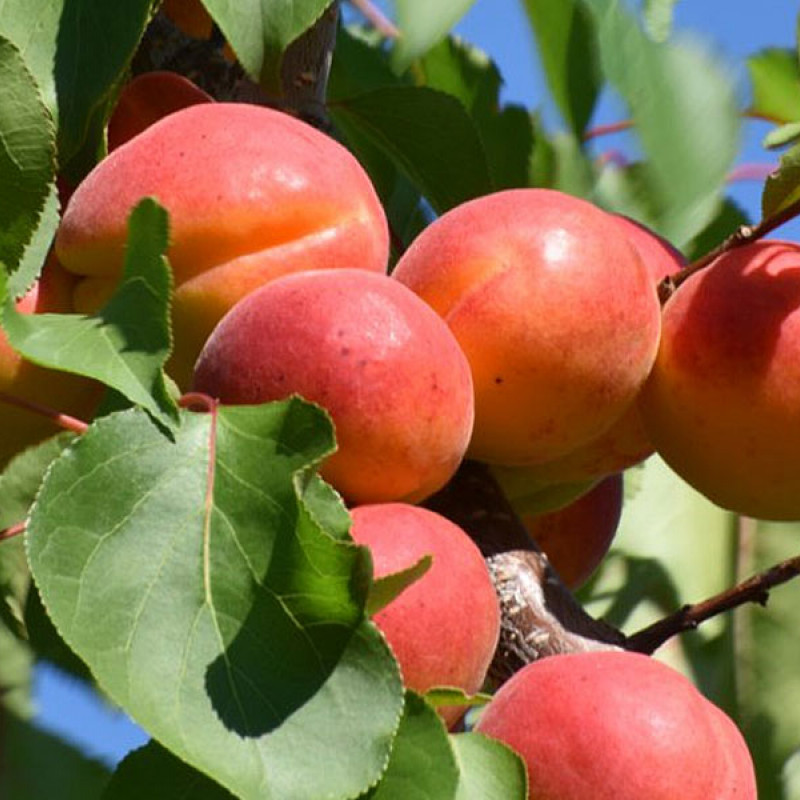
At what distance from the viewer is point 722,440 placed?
36.8 inches

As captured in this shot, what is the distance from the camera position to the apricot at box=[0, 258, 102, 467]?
2.87ft

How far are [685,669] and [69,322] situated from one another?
0.69 m

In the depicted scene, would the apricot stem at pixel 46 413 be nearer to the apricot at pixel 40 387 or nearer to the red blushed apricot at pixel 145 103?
the apricot at pixel 40 387

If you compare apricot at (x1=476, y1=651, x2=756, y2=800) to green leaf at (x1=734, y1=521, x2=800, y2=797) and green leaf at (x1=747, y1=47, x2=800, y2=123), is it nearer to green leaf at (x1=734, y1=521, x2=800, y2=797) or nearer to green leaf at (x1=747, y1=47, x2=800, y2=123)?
green leaf at (x1=734, y1=521, x2=800, y2=797)

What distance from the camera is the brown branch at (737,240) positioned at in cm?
92

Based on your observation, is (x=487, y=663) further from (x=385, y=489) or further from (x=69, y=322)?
(x=69, y=322)

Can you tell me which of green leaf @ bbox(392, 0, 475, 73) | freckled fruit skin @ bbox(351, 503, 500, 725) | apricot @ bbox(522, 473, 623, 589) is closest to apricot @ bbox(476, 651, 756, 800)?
freckled fruit skin @ bbox(351, 503, 500, 725)

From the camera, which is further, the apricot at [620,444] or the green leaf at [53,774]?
the apricot at [620,444]

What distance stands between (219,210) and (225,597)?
0.22 meters

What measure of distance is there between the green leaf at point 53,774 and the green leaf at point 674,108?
0.49 m

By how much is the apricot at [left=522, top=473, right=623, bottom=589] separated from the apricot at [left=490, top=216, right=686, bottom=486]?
0.06 meters

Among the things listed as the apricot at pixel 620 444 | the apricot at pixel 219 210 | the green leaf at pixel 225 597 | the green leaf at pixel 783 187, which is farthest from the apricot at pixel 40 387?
the green leaf at pixel 783 187

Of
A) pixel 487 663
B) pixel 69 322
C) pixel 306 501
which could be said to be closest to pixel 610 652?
pixel 487 663

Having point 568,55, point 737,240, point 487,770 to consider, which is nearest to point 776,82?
point 568,55
